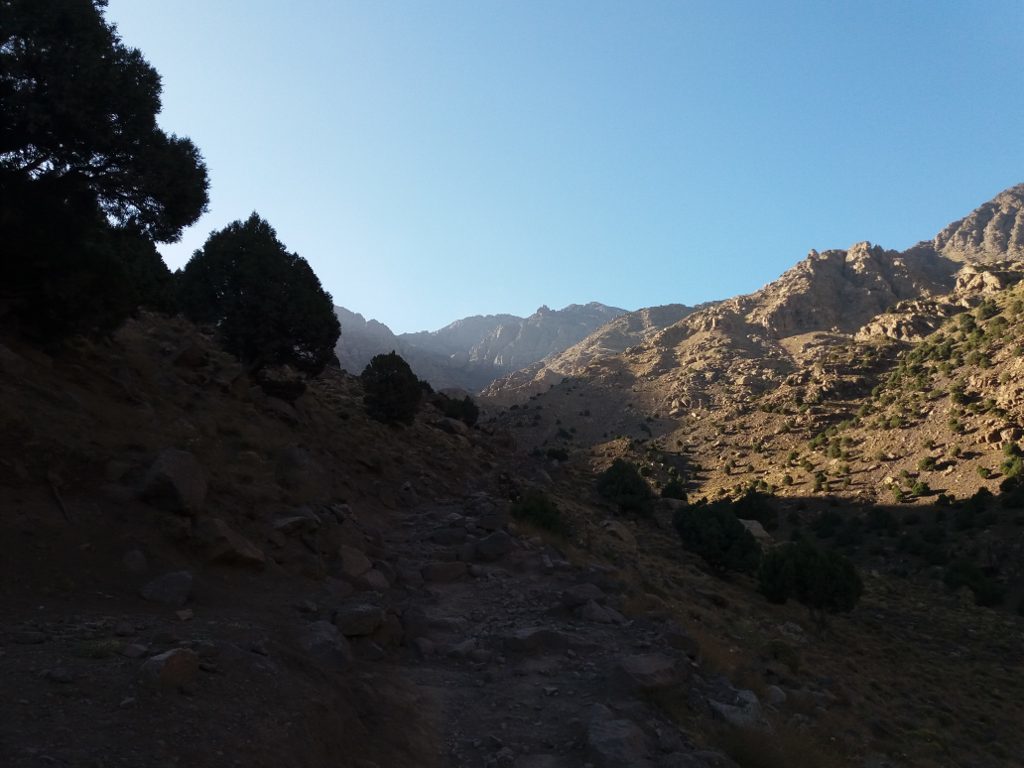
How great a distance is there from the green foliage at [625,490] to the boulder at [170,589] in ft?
95.3

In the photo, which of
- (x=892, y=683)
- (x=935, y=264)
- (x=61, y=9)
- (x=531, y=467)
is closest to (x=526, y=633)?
(x=892, y=683)

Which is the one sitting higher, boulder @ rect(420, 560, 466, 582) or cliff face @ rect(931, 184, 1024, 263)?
cliff face @ rect(931, 184, 1024, 263)

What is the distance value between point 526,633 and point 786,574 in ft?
54.4

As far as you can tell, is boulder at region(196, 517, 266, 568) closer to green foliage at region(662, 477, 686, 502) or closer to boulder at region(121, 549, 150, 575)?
boulder at region(121, 549, 150, 575)

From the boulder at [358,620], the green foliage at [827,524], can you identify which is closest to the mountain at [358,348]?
the green foliage at [827,524]

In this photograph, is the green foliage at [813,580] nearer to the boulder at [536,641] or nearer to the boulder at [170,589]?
the boulder at [536,641]

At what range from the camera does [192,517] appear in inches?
382

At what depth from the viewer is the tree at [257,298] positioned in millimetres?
20906

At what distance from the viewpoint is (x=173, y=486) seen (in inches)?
375

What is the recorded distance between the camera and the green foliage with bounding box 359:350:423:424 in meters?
27.3

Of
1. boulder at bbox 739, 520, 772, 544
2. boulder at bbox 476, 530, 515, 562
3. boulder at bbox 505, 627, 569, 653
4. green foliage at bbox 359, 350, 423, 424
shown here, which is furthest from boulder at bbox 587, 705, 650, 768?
boulder at bbox 739, 520, 772, 544

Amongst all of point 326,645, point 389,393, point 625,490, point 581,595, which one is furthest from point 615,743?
point 625,490

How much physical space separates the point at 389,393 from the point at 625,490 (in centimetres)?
1553

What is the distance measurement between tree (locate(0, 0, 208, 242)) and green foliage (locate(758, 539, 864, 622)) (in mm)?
21683
